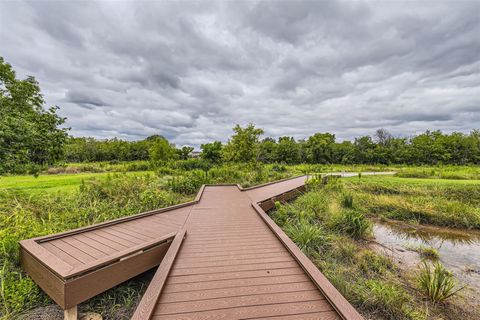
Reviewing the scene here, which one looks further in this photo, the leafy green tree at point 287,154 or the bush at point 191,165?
the leafy green tree at point 287,154

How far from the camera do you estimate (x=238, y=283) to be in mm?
2348

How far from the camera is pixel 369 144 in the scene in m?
34.3

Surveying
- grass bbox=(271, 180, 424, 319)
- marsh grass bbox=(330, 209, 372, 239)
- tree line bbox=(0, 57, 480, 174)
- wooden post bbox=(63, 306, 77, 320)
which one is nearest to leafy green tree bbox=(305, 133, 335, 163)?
tree line bbox=(0, 57, 480, 174)

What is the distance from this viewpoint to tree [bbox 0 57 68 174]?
14.9 feet

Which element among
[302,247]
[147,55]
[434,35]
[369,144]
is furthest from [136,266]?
[369,144]

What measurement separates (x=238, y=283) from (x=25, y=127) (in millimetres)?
6271

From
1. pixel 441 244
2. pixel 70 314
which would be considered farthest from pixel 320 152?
pixel 70 314

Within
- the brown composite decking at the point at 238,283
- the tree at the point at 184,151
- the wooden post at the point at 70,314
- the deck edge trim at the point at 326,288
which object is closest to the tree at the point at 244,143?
the brown composite decking at the point at 238,283

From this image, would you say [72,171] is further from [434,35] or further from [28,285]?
[434,35]

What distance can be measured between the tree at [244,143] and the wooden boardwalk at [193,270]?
395 inches

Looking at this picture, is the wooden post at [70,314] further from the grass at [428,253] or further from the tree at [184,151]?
the tree at [184,151]

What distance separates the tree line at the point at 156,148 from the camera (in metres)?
4.82

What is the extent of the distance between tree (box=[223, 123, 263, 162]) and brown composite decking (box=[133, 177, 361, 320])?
409 inches

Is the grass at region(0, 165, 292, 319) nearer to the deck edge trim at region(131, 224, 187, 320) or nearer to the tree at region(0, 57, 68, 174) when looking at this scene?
the deck edge trim at region(131, 224, 187, 320)
